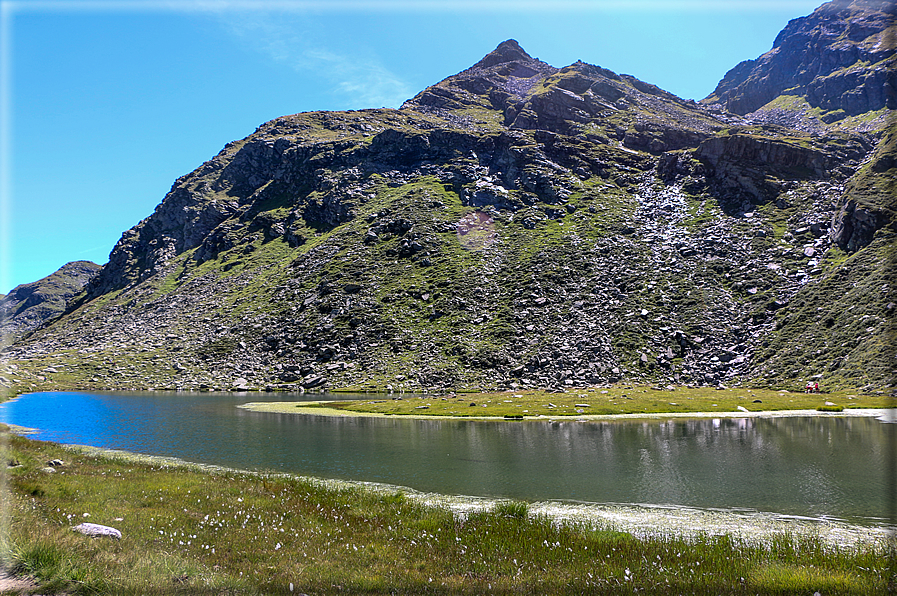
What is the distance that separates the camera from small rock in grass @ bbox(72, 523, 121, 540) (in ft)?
48.9

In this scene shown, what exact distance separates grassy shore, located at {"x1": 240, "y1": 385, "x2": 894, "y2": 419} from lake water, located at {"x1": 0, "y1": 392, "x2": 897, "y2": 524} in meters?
7.59

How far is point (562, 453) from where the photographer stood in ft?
141

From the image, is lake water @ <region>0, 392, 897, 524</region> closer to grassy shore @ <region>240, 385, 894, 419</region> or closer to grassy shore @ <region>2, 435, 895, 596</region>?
grassy shore @ <region>240, 385, 894, 419</region>

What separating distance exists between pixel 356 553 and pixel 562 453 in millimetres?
32016

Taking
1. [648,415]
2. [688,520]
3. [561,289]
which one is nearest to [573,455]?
[688,520]

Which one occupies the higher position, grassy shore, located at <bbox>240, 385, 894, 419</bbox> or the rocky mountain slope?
the rocky mountain slope

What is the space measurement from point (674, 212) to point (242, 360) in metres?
150

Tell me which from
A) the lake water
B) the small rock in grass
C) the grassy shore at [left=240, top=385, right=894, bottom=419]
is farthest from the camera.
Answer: the grassy shore at [left=240, top=385, right=894, bottom=419]

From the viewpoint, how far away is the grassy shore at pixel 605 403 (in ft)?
233

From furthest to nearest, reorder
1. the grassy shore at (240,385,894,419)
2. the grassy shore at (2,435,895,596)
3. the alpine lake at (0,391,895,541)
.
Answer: the grassy shore at (240,385,894,419), the alpine lake at (0,391,895,541), the grassy shore at (2,435,895,596)

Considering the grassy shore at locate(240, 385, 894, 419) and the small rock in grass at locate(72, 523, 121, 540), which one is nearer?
the small rock in grass at locate(72, 523, 121, 540)

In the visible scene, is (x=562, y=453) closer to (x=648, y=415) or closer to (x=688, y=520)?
(x=688, y=520)

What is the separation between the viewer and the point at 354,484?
32188mm

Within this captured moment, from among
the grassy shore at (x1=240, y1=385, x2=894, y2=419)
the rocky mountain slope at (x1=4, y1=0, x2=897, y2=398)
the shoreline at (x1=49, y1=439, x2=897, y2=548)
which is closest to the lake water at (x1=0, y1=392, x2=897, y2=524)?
the shoreline at (x1=49, y1=439, x2=897, y2=548)
